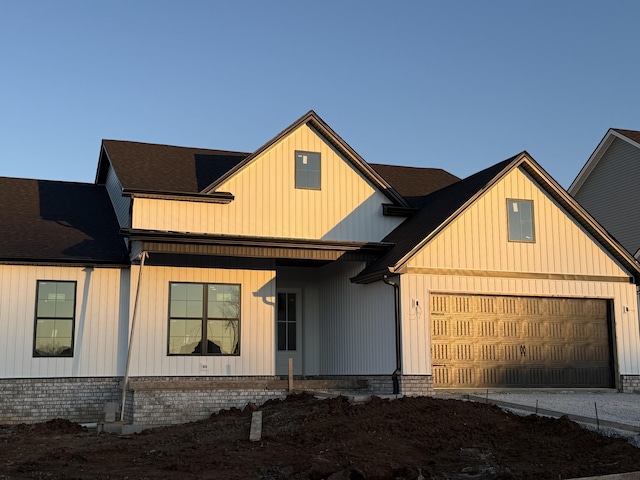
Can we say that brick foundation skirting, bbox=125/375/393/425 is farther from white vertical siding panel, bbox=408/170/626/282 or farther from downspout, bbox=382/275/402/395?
white vertical siding panel, bbox=408/170/626/282

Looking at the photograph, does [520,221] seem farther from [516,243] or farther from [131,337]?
[131,337]

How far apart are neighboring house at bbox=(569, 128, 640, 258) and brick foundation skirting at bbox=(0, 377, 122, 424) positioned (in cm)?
1797

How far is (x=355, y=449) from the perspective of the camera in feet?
34.9

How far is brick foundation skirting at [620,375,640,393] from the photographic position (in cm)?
1836

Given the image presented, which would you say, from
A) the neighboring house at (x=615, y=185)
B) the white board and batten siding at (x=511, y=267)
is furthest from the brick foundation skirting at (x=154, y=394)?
the neighboring house at (x=615, y=185)

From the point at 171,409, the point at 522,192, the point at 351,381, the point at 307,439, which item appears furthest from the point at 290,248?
the point at 307,439

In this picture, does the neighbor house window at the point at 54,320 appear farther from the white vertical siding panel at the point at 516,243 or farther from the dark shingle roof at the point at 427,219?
the white vertical siding panel at the point at 516,243

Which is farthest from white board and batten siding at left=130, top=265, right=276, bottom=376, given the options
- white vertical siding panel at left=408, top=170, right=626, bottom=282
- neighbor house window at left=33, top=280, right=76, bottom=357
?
white vertical siding panel at left=408, top=170, right=626, bottom=282

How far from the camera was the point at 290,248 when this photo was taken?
59.3 ft

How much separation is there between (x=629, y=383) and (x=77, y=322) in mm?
13230

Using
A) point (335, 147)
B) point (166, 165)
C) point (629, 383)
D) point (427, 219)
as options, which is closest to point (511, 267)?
point (427, 219)

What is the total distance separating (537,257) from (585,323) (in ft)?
6.74

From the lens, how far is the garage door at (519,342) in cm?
1730

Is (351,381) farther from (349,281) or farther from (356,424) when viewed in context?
(356,424)
